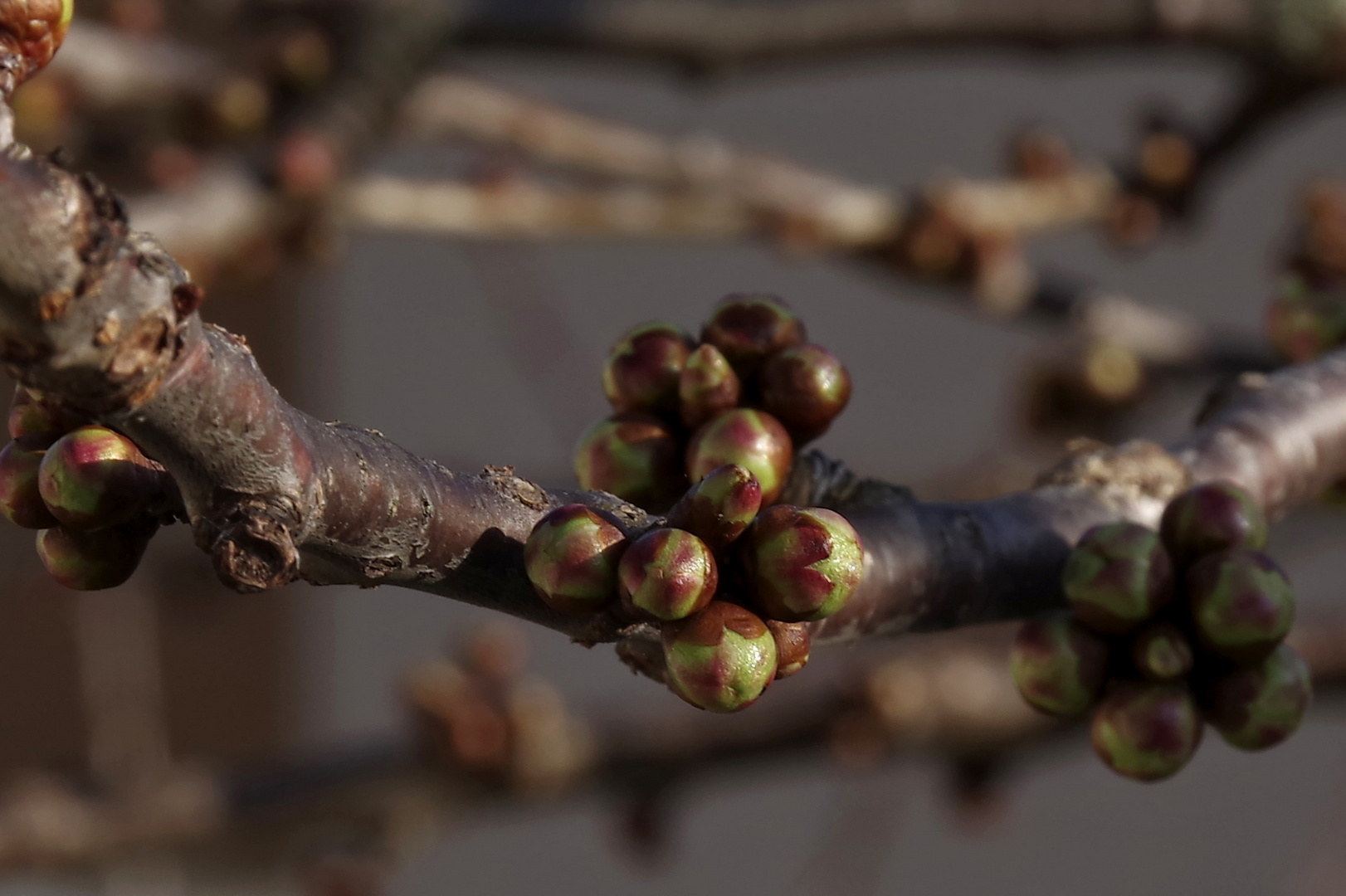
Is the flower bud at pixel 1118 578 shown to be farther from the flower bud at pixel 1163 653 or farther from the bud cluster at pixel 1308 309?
the bud cluster at pixel 1308 309

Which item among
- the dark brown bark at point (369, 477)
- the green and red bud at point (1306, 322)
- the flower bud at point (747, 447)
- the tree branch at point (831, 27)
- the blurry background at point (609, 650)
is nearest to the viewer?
the dark brown bark at point (369, 477)

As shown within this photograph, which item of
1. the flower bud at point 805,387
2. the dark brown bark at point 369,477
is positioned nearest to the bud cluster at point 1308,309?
the dark brown bark at point 369,477

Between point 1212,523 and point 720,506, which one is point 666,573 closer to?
point 720,506

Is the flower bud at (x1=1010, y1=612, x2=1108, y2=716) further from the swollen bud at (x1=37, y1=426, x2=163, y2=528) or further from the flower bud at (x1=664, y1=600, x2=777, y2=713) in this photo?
the swollen bud at (x1=37, y1=426, x2=163, y2=528)

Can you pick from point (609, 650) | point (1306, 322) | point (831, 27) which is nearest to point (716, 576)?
point (1306, 322)

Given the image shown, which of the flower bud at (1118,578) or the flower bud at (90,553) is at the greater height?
the flower bud at (1118,578)

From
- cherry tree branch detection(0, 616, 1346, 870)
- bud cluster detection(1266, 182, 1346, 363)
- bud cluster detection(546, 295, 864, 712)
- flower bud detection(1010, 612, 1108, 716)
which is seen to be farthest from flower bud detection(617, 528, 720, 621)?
cherry tree branch detection(0, 616, 1346, 870)
